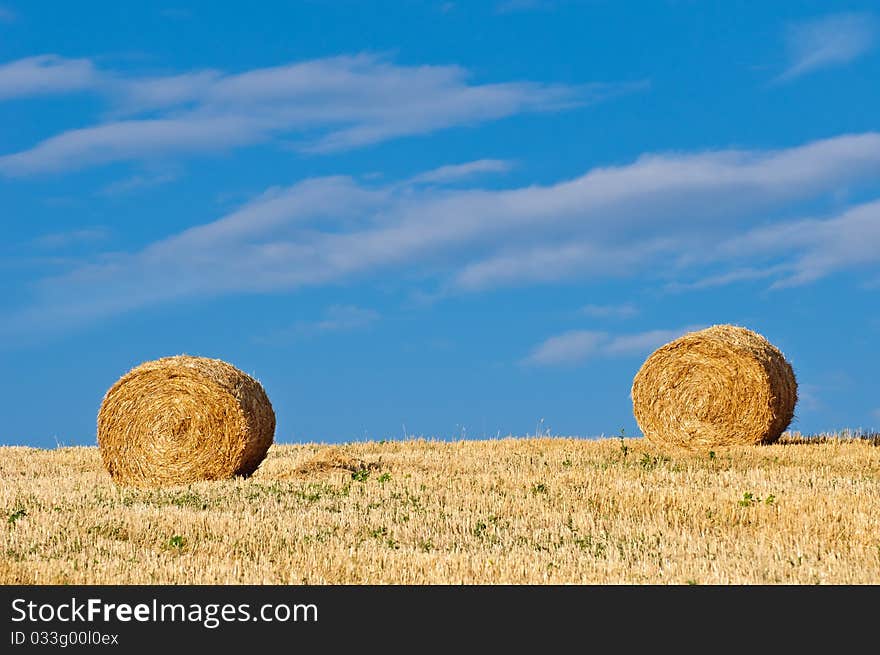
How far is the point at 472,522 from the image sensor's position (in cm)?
1387

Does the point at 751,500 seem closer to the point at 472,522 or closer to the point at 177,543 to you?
the point at 472,522

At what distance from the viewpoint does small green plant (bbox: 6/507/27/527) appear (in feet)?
46.4

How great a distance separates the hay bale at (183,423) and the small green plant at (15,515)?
450 cm

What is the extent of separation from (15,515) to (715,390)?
48.7 ft

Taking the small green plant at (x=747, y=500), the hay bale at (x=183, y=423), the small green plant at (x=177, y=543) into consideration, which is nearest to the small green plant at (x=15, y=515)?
the small green plant at (x=177, y=543)

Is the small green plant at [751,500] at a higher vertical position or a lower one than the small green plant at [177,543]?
higher

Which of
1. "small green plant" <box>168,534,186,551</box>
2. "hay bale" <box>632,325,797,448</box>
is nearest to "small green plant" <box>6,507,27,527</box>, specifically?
"small green plant" <box>168,534,186,551</box>

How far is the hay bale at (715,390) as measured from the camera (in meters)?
22.9

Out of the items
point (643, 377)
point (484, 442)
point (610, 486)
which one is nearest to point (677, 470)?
point (610, 486)
